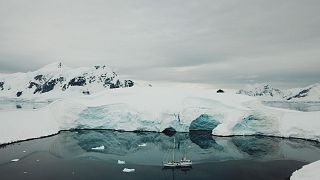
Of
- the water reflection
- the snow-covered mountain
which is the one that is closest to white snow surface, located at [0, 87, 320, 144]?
the water reflection

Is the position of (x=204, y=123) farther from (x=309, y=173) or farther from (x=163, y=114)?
→ (x=309, y=173)

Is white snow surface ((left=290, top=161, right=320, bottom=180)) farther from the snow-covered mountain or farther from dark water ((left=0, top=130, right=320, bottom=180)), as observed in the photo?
the snow-covered mountain

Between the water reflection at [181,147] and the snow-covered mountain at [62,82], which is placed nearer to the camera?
the water reflection at [181,147]

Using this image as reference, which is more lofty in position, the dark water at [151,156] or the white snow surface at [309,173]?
the white snow surface at [309,173]

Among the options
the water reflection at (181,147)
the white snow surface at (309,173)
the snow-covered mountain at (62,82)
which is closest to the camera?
the white snow surface at (309,173)

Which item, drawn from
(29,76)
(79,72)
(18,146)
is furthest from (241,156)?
(29,76)

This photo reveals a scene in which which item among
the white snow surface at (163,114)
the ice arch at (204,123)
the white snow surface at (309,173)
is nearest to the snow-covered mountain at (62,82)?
the white snow surface at (163,114)

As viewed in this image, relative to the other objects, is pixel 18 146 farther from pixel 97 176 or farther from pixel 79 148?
pixel 97 176

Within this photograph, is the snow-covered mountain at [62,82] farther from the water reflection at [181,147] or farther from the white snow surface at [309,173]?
the white snow surface at [309,173]
